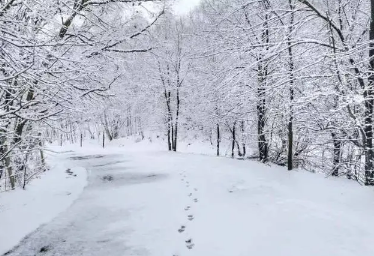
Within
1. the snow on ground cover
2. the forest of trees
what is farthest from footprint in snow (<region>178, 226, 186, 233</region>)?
the snow on ground cover

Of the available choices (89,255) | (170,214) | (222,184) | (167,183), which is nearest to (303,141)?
(222,184)

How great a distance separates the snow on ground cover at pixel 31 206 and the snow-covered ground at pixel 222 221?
24cm

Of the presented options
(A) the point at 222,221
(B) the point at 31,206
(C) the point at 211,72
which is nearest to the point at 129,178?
(B) the point at 31,206

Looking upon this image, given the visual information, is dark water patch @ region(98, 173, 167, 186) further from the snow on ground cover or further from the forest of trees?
the forest of trees

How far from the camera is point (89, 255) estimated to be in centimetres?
517

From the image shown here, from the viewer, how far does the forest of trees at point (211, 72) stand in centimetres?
438

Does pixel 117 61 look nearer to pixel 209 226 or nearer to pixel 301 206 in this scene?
pixel 209 226

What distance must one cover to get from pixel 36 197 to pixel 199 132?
84.2ft

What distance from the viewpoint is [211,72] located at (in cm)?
2152

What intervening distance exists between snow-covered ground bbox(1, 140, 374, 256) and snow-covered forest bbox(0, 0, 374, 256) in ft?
4.61

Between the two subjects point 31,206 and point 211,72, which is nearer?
point 31,206

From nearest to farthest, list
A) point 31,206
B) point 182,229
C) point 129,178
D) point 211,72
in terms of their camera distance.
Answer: point 182,229 < point 31,206 < point 129,178 < point 211,72

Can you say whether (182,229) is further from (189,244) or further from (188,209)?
(188,209)

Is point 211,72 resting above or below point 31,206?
above
